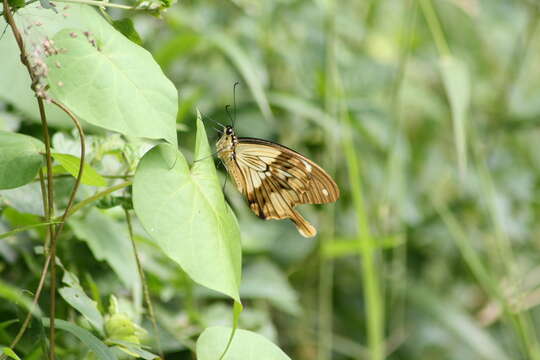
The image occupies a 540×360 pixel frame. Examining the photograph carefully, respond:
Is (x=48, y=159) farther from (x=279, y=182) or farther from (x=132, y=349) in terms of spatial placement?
(x=279, y=182)

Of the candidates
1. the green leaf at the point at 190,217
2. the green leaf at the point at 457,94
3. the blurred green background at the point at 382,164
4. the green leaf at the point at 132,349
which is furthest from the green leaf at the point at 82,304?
the green leaf at the point at 457,94

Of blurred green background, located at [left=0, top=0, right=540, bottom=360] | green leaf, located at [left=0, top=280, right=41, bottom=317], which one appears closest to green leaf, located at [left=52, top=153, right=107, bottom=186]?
green leaf, located at [left=0, top=280, right=41, bottom=317]

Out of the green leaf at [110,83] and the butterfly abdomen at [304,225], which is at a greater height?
the green leaf at [110,83]

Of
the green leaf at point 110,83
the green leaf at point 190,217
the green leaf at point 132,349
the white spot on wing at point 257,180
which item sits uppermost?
the green leaf at point 110,83

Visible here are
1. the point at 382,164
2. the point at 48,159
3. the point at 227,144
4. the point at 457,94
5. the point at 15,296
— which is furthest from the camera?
the point at 382,164

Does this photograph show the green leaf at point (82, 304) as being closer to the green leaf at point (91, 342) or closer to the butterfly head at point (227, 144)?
the green leaf at point (91, 342)

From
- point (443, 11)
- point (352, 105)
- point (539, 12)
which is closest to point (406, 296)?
point (352, 105)

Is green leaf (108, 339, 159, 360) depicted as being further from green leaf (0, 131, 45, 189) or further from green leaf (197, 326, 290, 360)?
green leaf (0, 131, 45, 189)

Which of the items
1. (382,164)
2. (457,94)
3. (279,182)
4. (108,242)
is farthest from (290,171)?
(382,164)
